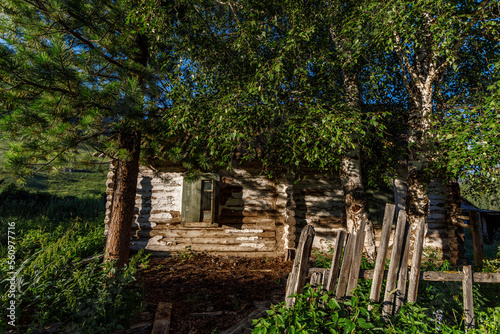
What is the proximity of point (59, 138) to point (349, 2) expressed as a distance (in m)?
7.05

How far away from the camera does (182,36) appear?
5141 millimetres

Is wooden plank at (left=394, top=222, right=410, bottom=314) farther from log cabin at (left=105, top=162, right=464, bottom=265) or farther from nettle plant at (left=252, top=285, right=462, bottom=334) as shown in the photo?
log cabin at (left=105, top=162, right=464, bottom=265)

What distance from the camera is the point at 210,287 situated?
474 cm

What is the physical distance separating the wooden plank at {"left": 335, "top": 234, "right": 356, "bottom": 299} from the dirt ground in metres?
1.65

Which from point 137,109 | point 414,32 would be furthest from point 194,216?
point 414,32

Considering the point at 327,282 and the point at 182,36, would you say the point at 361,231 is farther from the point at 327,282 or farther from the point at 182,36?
the point at 182,36

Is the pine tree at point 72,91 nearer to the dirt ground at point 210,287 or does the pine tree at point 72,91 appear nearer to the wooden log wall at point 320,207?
the dirt ground at point 210,287

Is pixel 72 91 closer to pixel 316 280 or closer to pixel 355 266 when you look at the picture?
pixel 316 280

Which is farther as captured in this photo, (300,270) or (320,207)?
(320,207)

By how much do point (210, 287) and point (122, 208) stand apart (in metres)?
2.30

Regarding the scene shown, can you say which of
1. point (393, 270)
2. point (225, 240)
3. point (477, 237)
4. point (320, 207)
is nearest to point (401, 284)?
point (393, 270)

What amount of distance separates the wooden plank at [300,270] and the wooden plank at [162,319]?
5.54 ft

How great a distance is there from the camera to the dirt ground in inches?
140

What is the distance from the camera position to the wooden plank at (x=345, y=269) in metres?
2.64
